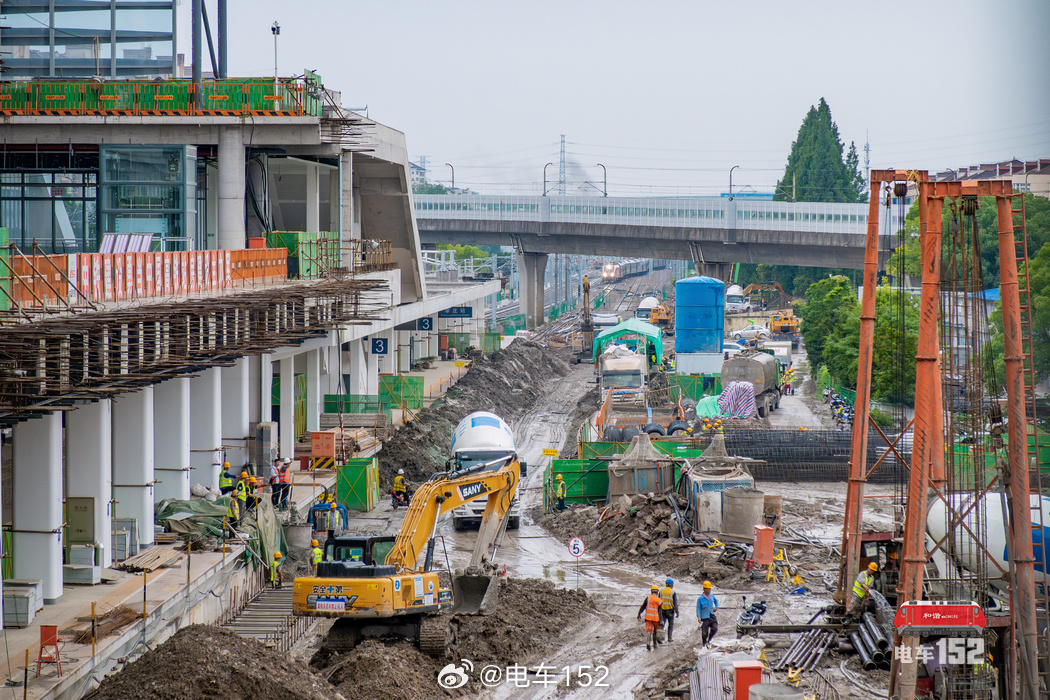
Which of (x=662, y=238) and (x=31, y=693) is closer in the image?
(x=31, y=693)

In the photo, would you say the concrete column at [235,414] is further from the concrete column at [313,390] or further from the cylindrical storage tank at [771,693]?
the cylindrical storage tank at [771,693]

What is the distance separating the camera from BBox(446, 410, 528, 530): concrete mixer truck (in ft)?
94.8

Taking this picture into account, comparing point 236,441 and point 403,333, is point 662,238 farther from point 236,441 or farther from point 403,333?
point 236,441

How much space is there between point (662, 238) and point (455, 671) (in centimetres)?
6680

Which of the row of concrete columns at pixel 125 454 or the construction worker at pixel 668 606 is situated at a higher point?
the row of concrete columns at pixel 125 454

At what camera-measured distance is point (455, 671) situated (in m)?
17.8

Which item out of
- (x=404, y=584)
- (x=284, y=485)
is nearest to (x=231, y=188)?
(x=284, y=485)

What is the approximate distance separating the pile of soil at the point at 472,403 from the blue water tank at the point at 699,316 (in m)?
8.07

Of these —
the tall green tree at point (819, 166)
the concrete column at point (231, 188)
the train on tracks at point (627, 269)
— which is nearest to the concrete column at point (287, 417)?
the concrete column at point (231, 188)

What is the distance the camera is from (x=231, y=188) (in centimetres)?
3584

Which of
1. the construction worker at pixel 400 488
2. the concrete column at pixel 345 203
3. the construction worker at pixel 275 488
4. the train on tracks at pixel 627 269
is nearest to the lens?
the construction worker at pixel 275 488

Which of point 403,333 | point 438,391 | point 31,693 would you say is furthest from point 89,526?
point 403,333

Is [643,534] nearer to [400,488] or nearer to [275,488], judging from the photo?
[400,488]

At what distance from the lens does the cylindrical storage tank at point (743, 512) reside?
83.7 feet
